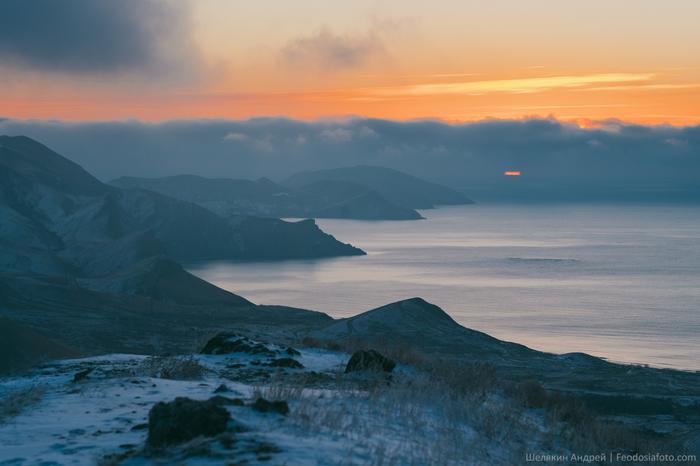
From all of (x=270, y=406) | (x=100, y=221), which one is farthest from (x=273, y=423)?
(x=100, y=221)

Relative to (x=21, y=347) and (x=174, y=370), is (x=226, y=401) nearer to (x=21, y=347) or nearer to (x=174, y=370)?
(x=174, y=370)

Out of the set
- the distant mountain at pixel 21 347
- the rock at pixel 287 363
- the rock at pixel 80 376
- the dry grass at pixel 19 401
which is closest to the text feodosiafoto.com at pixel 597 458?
the rock at pixel 287 363

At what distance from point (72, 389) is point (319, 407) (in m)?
4.13

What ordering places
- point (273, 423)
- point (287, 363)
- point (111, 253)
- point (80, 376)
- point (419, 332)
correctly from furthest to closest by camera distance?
point (111, 253)
point (419, 332)
point (287, 363)
point (80, 376)
point (273, 423)

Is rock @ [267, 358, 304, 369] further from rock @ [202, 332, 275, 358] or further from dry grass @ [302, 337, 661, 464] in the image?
dry grass @ [302, 337, 661, 464]

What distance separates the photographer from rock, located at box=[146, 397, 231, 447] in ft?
20.5

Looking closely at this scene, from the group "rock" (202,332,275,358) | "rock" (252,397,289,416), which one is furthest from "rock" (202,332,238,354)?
"rock" (252,397,289,416)

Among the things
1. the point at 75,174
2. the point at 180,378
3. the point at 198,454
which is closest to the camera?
the point at 198,454

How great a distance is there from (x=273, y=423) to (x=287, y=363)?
5.79m

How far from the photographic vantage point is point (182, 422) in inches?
250

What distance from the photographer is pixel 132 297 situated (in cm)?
6706

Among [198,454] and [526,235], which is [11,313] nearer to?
[198,454]

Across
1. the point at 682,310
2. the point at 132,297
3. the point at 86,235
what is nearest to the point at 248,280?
the point at 86,235

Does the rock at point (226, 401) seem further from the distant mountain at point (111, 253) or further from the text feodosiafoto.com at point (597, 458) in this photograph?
the distant mountain at point (111, 253)
